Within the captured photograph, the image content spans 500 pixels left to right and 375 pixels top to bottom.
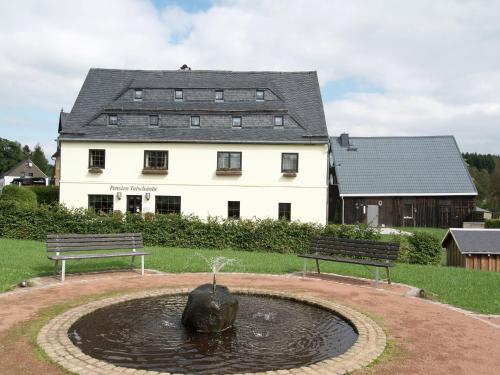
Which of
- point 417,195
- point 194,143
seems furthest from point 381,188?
point 194,143

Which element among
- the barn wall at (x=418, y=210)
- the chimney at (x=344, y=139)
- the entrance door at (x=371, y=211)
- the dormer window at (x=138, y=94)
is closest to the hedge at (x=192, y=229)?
the dormer window at (x=138, y=94)

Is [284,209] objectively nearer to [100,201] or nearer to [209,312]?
[100,201]

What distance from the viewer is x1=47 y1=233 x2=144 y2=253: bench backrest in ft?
37.9

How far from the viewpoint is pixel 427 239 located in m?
18.1

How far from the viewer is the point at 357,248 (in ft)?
39.8

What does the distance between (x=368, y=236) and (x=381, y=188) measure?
Result: 19989mm

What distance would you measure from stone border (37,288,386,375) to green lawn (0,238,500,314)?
2.97 metres

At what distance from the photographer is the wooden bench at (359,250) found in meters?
11.5

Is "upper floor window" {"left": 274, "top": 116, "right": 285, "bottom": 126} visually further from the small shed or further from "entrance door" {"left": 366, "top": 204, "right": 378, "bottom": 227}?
the small shed

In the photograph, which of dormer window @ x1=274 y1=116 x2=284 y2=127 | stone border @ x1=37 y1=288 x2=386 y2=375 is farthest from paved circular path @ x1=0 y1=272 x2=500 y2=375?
dormer window @ x1=274 y1=116 x2=284 y2=127

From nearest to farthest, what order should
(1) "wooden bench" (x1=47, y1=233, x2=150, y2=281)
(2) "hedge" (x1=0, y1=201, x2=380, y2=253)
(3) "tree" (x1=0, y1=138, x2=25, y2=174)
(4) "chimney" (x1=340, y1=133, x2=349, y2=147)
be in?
(1) "wooden bench" (x1=47, y1=233, x2=150, y2=281)
(2) "hedge" (x1=0, y1=201, x2=380, y2=253)
(4) "chimney" (x1=340, y1=133, x2=349, y2=147)
(3) "tree" (x1=0, y1=138, x2=25, y2=174)

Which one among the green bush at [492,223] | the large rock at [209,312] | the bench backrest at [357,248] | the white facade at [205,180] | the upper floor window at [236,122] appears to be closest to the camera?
the large rock at [209,312]

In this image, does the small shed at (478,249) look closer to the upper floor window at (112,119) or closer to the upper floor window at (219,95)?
the upper floor window at (219,95)

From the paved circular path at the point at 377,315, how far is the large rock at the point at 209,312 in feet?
7.98
